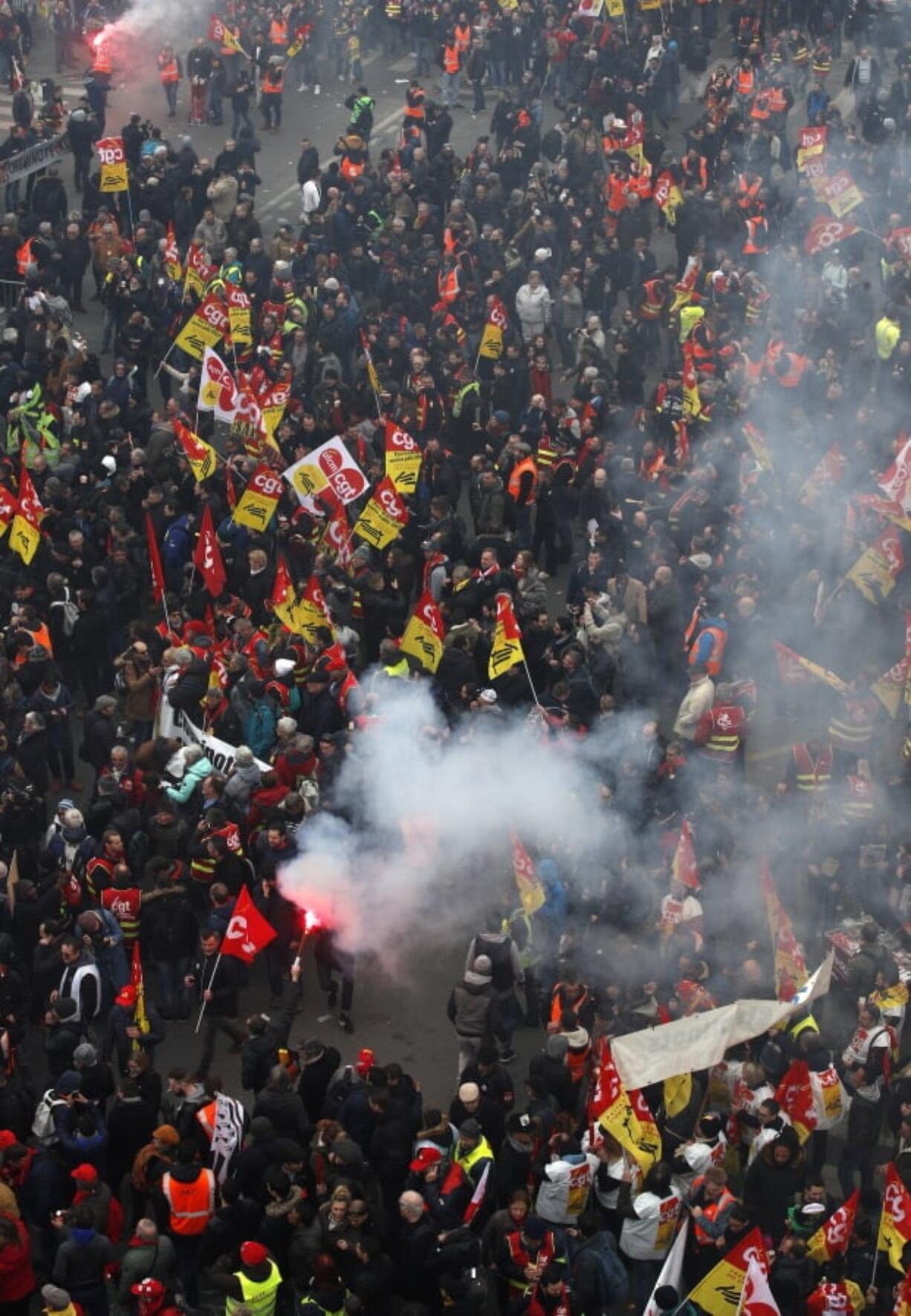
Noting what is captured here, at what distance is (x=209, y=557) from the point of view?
57.1 feet

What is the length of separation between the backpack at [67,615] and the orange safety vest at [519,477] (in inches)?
165

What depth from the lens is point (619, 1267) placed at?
37.7ft

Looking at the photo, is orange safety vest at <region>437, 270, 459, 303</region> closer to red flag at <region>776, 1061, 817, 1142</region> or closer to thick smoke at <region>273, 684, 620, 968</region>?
thick smoke at <region>273, 684, 620, 968</region>

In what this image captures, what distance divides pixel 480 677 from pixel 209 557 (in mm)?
2537

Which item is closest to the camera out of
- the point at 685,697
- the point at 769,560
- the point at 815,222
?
the point at 685,697

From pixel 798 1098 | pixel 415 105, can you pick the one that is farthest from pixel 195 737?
pixel 415 105

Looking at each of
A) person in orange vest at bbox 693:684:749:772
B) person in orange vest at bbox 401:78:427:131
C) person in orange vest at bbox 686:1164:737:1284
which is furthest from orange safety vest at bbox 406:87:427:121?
person in orange vest at bbox 686:1164:737:1284

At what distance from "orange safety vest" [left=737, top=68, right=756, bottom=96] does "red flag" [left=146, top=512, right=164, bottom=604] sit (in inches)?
544

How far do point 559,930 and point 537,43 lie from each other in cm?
1974

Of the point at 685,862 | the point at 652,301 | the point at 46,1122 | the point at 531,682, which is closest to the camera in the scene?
the point at 46,1122

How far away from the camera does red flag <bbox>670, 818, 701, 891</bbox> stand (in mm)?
14234

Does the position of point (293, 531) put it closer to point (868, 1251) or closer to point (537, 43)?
point (868, 1251)

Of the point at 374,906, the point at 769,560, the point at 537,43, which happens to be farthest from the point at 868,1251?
the point at 537,43

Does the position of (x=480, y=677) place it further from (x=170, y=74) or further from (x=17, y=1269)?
(x=170, y=74)
